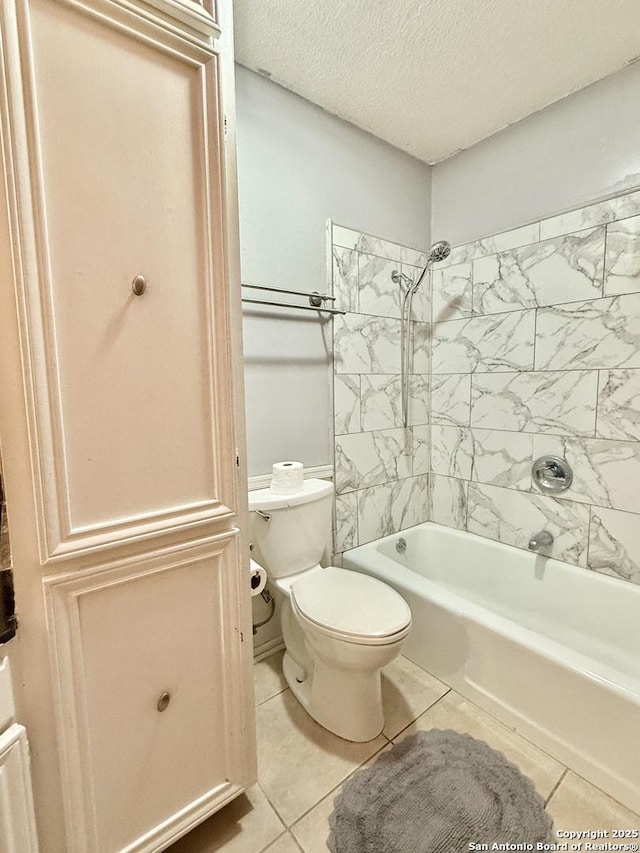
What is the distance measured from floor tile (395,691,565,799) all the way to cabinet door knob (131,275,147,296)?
161 cm

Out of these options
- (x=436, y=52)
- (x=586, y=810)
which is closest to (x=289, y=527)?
(x=586, y=810)

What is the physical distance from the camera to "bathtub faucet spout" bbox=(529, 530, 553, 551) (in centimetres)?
180

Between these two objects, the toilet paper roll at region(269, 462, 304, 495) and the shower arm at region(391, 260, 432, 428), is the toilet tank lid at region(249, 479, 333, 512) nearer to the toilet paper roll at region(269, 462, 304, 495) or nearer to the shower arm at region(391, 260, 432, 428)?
the toilet paper roll at region(269, 462, 304, 495)

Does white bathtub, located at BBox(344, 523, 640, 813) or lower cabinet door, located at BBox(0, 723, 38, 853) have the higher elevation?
lower cabinet door, located at BBox(0, 723, 38, 853)

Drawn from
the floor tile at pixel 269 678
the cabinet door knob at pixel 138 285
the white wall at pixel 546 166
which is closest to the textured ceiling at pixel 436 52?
the white wall at pixel 546 166

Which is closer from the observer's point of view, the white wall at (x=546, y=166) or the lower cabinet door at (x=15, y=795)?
the lower cabinet door at (x=15, y=795)

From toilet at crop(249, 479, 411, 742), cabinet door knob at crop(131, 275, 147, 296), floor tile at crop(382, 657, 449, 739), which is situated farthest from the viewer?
floor tile at crop(382, 657, 449, 739)

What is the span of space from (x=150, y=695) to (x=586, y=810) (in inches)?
49.9

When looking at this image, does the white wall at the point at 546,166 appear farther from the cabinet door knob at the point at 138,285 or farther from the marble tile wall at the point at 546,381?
the cabinet door knob at the point at 138,285

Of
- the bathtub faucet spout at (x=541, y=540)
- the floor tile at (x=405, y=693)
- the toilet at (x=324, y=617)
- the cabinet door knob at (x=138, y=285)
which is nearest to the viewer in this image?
the cabinet door knob at (x=138, y=285)

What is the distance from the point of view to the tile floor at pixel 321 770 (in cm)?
103

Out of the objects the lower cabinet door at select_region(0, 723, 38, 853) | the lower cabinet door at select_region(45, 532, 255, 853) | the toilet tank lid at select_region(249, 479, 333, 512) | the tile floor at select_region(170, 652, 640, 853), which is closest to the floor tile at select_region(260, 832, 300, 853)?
the tile floor at select_region(170, 652, 640, 853)

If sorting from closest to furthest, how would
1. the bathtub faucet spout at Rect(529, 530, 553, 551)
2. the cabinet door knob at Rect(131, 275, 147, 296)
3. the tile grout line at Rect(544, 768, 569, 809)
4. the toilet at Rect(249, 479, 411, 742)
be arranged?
1. the cabinet door knob at Rect(131, 275, 147, 296)
2. the tile grout line at Rect(544, 768, 569, 809)
3. the toilet at Rect(249, 479, 411, 742)
4. the bathtub faucet spout at Rect(529, 530, 553, 551)

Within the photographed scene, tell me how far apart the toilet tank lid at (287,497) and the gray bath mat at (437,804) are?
2.94 feet
